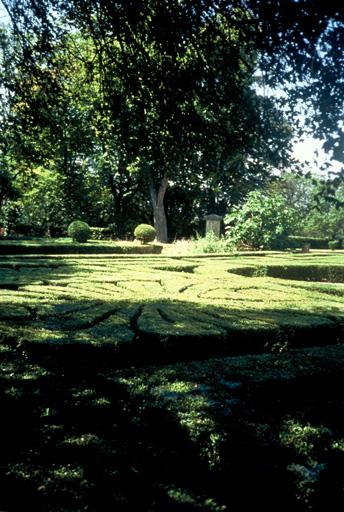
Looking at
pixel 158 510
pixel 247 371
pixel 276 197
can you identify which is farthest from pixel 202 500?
pixel 276 197

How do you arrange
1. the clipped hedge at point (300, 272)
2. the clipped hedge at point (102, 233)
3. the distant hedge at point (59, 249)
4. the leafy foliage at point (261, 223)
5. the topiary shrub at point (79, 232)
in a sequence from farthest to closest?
the clipped hedge at point (102, 233) → the topiary shrub at point (79, 232) → the leafy foliage at point (261, 223) → the distant hedge at point (59, 249) → the clipped hedge at point (300, 272)

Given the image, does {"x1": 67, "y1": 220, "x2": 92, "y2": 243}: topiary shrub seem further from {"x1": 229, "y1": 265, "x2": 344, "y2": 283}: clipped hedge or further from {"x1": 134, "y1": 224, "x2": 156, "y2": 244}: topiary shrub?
{"x1": 229, "y1": 265, "x2": 344, "y2": 283}: clipped hedge

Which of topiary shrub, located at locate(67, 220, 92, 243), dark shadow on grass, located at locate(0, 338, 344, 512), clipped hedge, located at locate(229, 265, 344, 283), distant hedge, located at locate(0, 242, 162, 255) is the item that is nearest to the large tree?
dark shadow on grass, located at locate(0, 338, 344, 512)

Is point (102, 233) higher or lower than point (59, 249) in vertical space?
higher

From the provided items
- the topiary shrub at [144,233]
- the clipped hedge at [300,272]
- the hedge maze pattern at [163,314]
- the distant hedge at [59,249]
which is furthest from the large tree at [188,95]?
the topiary shrub at [144,233]

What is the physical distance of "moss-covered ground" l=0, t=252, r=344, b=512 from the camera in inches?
62.8

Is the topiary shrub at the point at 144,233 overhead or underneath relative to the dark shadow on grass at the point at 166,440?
overhead

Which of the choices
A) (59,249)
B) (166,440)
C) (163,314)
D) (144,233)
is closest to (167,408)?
(166,440)

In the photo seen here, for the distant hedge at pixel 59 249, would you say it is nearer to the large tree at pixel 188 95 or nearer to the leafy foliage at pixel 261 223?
the leafy foliage at pixel 261 223

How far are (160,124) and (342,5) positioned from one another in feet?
7.81

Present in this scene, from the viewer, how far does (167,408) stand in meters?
2.11

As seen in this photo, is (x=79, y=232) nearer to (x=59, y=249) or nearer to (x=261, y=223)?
(x=59, y=249)

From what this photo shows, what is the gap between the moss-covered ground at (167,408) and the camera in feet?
5.23

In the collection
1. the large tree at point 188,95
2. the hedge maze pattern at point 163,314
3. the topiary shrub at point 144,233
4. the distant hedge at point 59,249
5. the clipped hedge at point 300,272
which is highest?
the large tree at point 188,95
